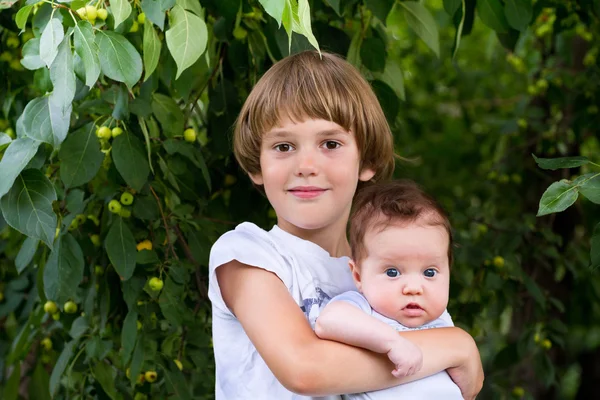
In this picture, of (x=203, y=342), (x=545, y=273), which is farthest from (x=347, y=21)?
(x=545, y=273)

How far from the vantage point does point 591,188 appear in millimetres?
1631

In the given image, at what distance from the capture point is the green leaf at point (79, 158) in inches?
77.4

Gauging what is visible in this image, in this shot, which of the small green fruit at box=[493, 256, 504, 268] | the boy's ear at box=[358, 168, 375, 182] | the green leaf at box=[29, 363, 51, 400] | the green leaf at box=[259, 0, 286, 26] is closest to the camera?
the green leaf at box=[259, 0, 286, 26]

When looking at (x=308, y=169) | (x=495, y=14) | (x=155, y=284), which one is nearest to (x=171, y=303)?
(x=155, y=284)

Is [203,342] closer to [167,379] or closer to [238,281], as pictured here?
[167,379]

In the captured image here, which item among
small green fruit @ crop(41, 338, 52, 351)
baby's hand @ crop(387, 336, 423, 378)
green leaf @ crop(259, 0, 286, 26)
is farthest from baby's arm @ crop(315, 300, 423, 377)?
small green fruit @ crop(41, 338, 52, 351)

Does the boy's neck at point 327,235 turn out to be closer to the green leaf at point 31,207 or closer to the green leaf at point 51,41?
the green leaf at point 31,207

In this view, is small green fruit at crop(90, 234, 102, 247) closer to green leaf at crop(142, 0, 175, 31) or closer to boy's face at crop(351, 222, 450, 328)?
green leaf at crop(142, 0, 175, 31)

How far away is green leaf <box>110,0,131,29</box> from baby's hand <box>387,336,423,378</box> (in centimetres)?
76

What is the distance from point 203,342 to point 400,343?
0.95 metres

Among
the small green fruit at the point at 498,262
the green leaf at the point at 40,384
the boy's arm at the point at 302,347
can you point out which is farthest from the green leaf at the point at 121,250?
the small green fruit at the point at 498,262

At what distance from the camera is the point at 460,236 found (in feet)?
9.62

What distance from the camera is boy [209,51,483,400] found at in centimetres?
155

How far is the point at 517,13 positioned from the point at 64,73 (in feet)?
3.95
